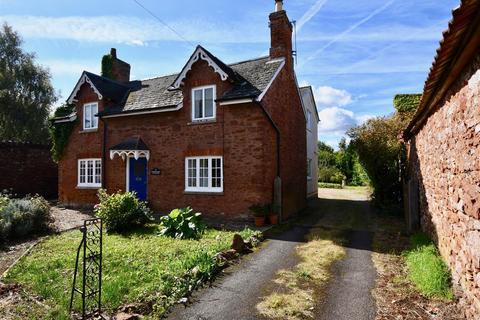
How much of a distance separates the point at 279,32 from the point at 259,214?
8.81m

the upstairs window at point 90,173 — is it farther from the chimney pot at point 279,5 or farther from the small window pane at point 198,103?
the chimney pot at point 279,5

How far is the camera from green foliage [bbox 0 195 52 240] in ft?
35.2

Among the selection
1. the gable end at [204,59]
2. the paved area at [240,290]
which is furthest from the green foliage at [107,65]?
the paved area at [240,290]

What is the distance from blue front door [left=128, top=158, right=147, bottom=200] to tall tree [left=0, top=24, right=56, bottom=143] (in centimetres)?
2293

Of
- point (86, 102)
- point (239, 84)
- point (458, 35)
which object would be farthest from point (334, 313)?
point (86, 102)

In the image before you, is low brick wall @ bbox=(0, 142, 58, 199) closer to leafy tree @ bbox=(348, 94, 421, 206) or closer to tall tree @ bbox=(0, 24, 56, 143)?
tall tree @ bbox=(0, 24, 56, 143)

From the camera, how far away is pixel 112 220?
1176cm

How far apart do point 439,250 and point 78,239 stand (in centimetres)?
1057

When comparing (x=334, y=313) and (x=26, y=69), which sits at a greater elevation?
(x=26, y=69)

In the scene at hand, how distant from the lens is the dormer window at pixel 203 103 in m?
14.5

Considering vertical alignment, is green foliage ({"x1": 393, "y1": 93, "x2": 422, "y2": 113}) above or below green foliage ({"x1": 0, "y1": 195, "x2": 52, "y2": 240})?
above

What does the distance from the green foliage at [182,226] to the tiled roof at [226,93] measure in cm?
525

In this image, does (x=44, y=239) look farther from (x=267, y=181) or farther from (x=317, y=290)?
(x=317, y=290)

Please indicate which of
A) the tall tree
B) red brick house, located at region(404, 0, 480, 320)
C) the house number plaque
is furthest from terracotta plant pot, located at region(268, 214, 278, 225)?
the tall tree
